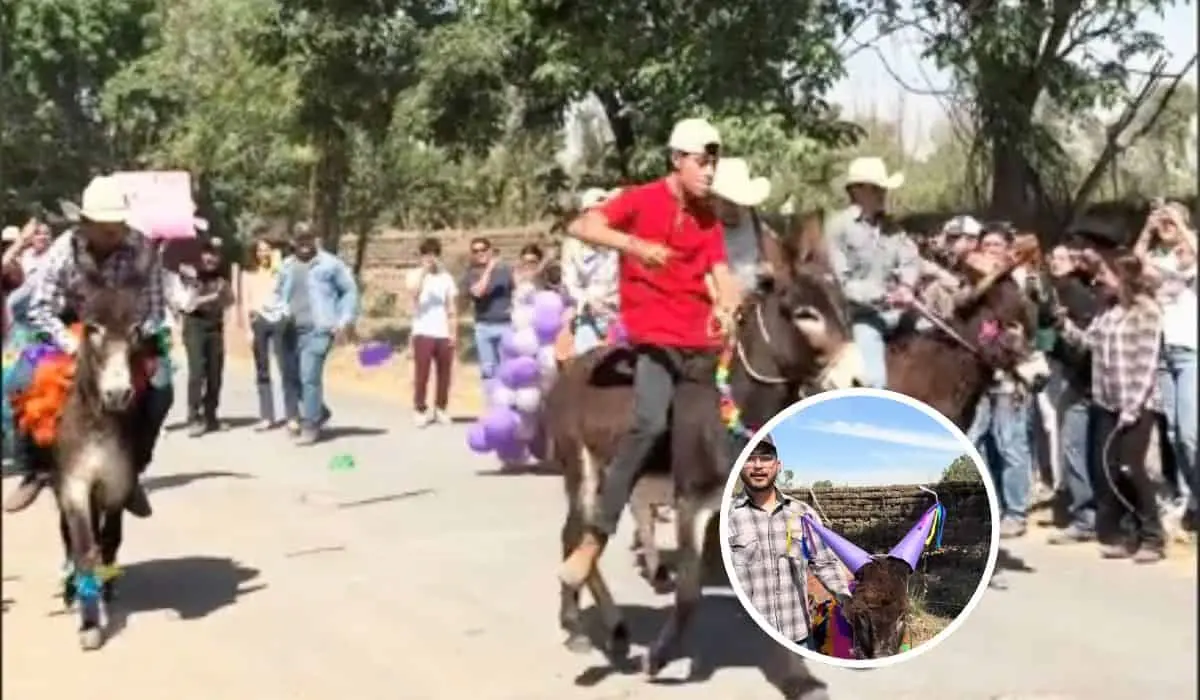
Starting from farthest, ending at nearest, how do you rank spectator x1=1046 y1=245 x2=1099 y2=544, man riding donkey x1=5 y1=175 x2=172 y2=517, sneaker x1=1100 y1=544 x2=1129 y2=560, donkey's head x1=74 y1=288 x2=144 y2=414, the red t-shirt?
spectator x1=1046 y1=245 x2=1099 y2=544
sneaker x1=1100 y1=544 x2=1129 y2=560
donkey's head x1=74 y1=288 x2=144 y2=414
man riding donkey x1=5 y1=175 x2=172 y2=517
the red t-shirt

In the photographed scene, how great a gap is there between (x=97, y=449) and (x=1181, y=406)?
3.39 meters

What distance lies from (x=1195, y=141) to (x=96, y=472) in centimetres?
287

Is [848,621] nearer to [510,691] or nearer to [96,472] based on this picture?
[510,691]

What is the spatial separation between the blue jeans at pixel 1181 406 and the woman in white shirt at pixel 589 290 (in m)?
1.82

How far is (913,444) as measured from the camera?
3.29 metres

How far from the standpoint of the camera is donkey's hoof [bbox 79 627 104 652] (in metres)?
4.28

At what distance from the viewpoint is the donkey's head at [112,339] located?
432 centimetres

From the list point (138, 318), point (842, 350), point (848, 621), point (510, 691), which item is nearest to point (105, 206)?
point (138, 318)

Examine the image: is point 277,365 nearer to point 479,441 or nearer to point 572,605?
point 479,441

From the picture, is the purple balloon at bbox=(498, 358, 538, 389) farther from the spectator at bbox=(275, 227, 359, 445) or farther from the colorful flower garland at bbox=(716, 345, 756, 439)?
the colorful flower garland at bbox=(716, 345, 756, 439)

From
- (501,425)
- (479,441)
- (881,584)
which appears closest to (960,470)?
(881,584)

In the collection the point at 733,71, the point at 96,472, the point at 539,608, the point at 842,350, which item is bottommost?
the point at 539,608

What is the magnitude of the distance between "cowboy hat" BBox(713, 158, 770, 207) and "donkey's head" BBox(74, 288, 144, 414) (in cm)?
149

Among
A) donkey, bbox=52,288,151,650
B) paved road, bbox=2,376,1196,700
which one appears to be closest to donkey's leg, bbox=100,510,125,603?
donkey, bbox=52,288,151,650
